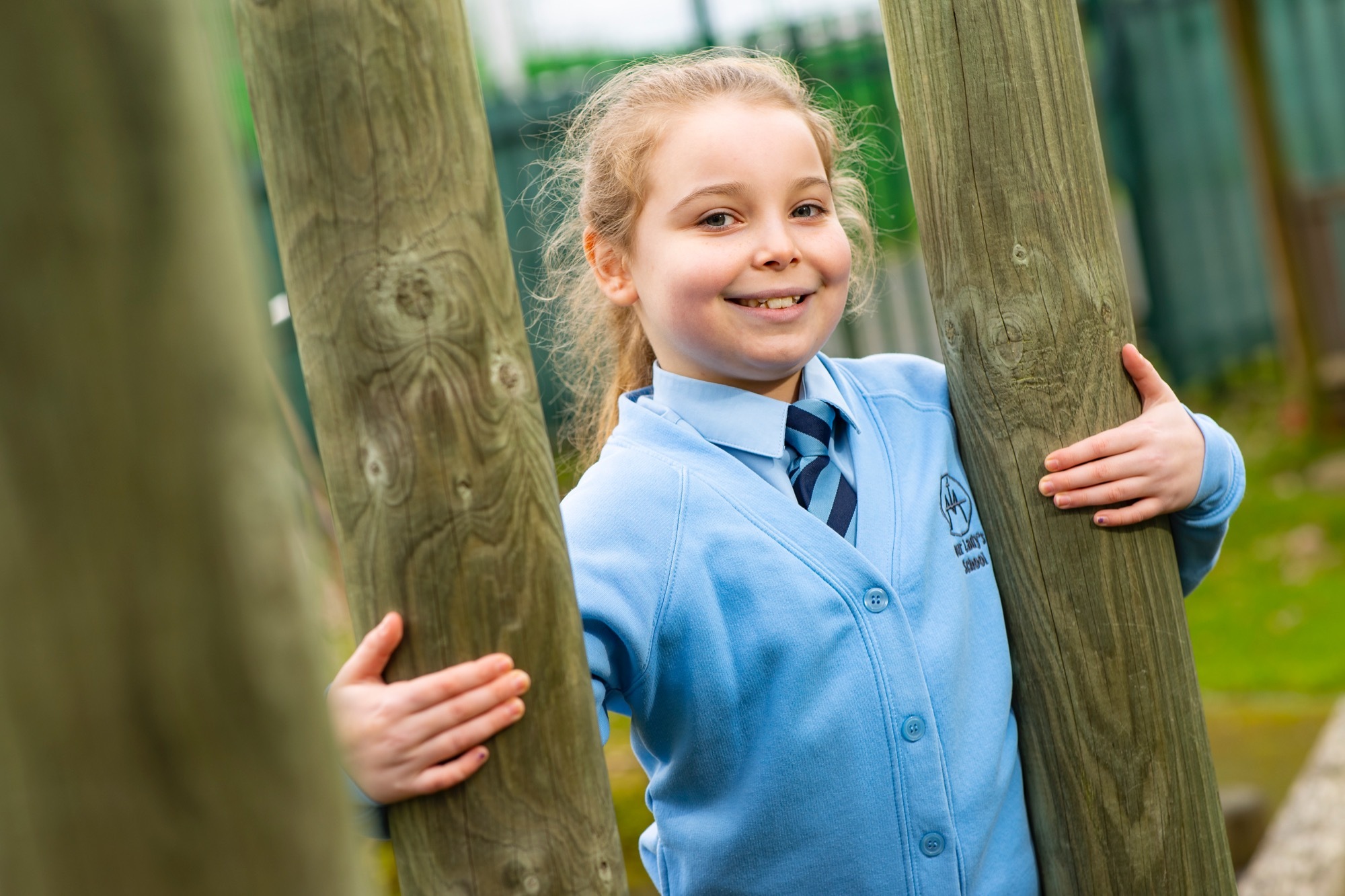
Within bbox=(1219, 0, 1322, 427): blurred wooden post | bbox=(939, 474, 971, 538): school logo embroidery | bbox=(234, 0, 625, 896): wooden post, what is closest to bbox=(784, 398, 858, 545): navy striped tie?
bbox=(939, 474, 971, 538): school logo embroidery

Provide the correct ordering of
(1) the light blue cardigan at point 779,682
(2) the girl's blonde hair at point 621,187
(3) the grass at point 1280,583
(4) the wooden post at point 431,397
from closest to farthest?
(4) the wooden post at point 431,397
(1) the light blue cardigan at point 779,682
(2) the girl's blonde hair at point 621,187
(3) the grass at point 1280,583

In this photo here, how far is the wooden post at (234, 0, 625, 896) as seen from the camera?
115 cm

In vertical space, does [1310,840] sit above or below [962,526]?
below

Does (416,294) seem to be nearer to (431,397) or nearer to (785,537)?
(431,397)

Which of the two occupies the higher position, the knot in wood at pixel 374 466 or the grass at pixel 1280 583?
the knot in wood at pixel 374 466

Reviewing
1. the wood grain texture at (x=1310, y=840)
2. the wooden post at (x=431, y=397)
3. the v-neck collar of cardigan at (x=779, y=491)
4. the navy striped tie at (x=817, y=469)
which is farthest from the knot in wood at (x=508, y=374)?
the wood grain texture at (x=1310, y=840)

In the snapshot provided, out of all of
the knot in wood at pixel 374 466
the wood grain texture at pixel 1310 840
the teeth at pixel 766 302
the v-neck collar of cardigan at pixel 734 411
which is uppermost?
the teeth at pixel 766 302

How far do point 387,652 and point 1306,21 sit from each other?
825cm

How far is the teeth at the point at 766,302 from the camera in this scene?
5.40 feet

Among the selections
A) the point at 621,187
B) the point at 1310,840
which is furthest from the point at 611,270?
the point at 1310,840

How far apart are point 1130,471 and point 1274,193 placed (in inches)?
216

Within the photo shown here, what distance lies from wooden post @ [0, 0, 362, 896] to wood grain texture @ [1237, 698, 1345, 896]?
2.51 m

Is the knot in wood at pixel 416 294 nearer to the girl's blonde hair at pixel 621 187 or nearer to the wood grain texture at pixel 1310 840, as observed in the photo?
the girl's blonde hair at pixel 621 187

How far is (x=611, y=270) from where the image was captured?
1.84 metres
